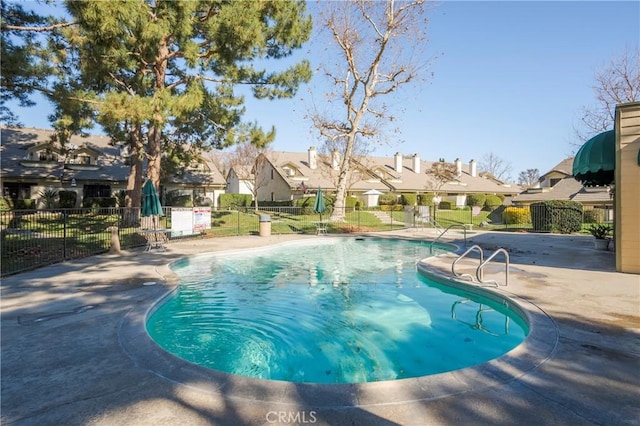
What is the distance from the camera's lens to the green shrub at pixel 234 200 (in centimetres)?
3944

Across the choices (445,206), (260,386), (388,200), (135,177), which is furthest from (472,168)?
(260,386)

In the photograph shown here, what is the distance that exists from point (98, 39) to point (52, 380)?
12188 mm

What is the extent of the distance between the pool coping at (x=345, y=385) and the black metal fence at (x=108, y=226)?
7746mm

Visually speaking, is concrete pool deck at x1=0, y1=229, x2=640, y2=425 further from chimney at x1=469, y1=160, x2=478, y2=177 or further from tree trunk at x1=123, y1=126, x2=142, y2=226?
chimney at x1=469, y1=160, x2=478, y2=177

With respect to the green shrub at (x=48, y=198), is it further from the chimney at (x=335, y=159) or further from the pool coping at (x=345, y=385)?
the pool coping at (x=345, y=385)

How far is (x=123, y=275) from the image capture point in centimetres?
884

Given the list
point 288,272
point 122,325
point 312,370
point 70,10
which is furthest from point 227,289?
point 70,10

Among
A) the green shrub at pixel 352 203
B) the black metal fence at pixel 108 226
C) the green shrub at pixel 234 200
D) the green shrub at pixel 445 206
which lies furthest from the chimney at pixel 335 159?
the green shrub at pixel 445 206

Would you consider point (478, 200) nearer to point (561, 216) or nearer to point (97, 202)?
point (561, 216)

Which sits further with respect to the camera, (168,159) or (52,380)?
(168,159)

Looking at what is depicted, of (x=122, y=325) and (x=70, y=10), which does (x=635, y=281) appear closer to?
(x=122, y=325)

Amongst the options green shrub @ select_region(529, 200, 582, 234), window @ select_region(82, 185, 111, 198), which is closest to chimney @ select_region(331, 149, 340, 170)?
green shrub @ select_region(529, 200, 582, 234)

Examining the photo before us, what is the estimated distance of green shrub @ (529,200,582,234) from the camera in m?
21.0

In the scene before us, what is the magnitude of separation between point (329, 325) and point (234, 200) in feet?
117
